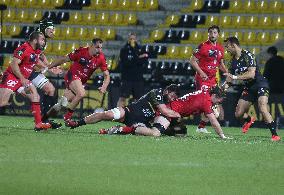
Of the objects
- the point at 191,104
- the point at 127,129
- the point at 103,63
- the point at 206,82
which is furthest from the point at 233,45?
the point at 103,63

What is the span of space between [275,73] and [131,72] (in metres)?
3.86

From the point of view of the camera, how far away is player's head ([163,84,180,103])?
15617 mm

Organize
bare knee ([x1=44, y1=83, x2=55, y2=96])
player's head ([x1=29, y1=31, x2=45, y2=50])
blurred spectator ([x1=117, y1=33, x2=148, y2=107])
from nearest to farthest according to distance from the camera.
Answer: player's head ([x1=29, y1=31, x2=45, y2=50]), bare knee ([x1=44, y1=83, x2=55, y2=96]), blurred spectator ([x1=117, y1=33, x2=148, y2=107])

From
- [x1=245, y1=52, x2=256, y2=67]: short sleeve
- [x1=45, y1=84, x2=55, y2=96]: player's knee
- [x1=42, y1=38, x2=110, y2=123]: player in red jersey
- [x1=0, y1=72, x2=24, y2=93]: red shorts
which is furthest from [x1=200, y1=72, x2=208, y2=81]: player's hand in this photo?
[x1=0, y1=72, x2=24, y2=93]: red shorts

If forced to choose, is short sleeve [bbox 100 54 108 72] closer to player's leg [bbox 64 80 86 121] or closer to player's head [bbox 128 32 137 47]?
player's leg [bbox 64 80 86 121]

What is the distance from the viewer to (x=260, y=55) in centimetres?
2573

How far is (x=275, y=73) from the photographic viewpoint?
23.1 m

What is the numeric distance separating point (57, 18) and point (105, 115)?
566 inches

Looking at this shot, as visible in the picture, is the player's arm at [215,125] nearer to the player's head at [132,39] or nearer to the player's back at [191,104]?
the player's back at [191,104]

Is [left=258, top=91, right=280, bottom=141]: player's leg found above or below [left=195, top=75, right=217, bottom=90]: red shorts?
below

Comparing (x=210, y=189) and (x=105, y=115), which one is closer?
(x=210, y=189)

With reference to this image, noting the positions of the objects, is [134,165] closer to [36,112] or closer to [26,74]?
[36,112]

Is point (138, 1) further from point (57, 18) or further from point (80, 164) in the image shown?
point (80, 164)

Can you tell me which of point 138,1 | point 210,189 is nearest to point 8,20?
point 138,1
